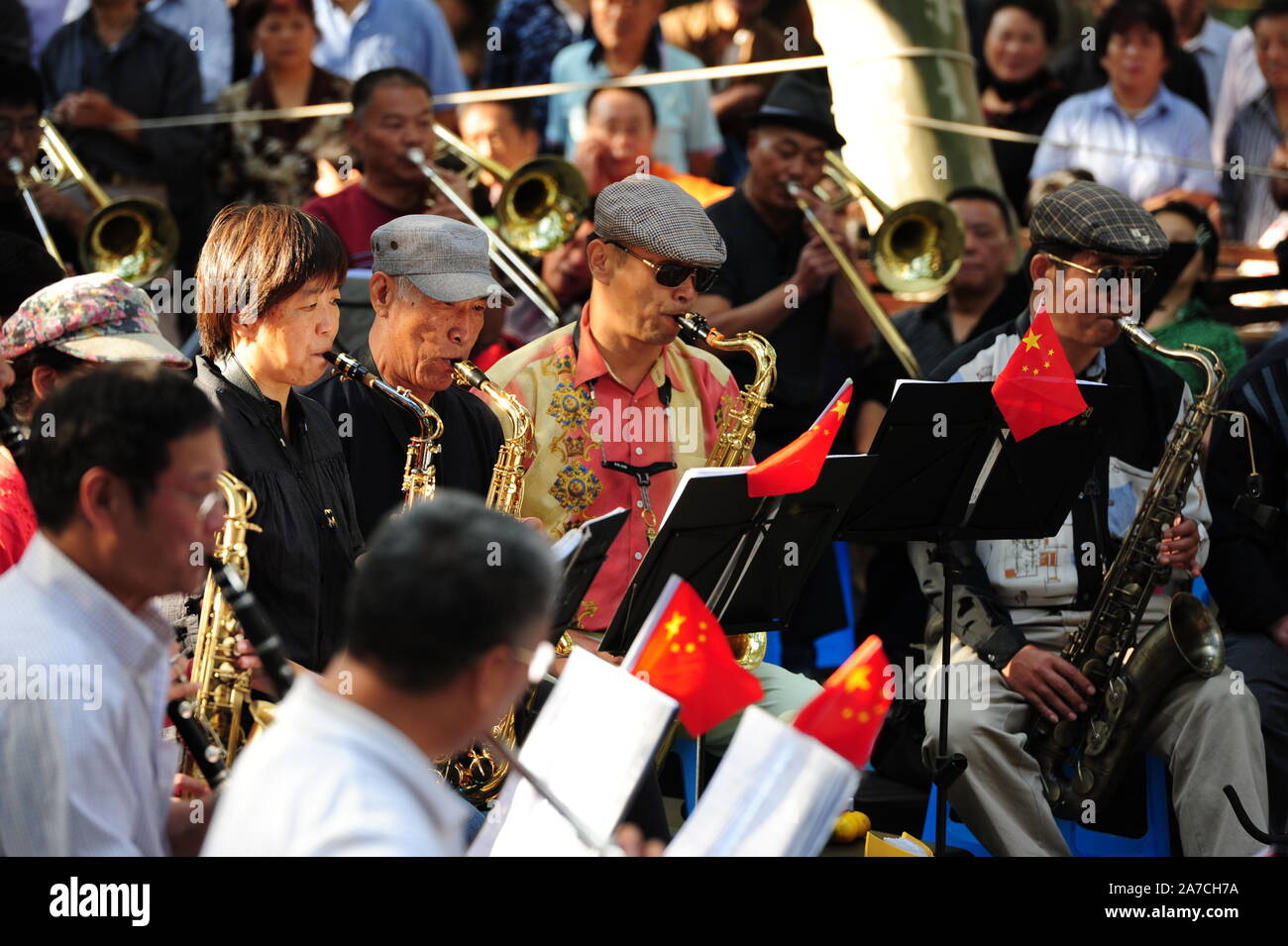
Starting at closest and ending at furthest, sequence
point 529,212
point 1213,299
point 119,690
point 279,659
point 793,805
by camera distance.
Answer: point 793,805
point 119,690
point 279,659
point 529,212
point 1213,299

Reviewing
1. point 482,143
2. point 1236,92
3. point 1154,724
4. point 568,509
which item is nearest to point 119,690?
point 568,509

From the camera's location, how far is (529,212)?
6.38 meters

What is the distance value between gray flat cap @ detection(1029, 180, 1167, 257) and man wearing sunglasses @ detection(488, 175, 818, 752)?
1.11 metres

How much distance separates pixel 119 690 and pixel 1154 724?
10.9ft

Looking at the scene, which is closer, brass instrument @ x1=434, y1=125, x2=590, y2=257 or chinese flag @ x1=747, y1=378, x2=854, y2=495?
chinese flag @ x1=747, y1=378, x2=854, y2=495

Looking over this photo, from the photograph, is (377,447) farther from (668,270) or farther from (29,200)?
(29,200)

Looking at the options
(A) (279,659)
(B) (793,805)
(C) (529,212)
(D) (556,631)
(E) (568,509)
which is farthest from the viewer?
(C) (529,212)

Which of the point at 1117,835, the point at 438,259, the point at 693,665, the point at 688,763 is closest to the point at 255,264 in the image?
the point at 438,259

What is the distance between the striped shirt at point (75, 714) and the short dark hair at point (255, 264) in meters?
1.38

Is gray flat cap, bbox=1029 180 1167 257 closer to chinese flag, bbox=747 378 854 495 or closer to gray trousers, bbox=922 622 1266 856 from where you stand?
gray trousers, bbox=922 622 1266 856

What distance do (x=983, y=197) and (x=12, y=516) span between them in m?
4.52

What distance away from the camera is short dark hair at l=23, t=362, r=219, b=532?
2.31 metres

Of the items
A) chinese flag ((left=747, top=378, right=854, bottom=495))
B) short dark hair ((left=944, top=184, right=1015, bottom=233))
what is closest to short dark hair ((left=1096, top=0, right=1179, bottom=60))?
short dark hair ((left=944, top=184, right=1015, bottom=233))
